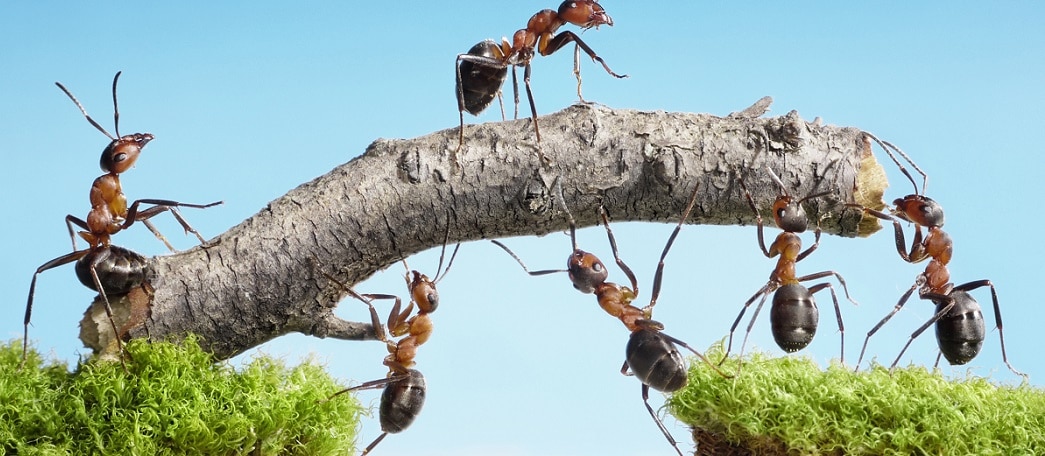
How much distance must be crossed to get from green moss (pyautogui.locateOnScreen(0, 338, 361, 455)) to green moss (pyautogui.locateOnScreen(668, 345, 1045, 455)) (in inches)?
49.3

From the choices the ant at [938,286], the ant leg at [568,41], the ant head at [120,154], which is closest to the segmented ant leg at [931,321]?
the ant at [938,286]

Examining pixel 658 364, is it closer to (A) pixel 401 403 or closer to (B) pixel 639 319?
(B) pixel 639 319

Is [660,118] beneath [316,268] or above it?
above

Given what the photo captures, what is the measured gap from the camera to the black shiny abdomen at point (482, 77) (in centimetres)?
352

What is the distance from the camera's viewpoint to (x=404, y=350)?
3.17m

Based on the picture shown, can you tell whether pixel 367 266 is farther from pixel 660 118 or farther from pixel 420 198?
pixel 660 118

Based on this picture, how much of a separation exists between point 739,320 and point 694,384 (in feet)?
0.88

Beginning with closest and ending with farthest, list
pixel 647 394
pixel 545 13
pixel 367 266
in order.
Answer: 1. pixel 647 394
2. pixel 367 266
3. pixel 545 13

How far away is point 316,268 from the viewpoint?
3078mm

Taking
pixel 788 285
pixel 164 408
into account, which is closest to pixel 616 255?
pixel 788 285

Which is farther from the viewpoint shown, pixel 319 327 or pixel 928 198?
pixel 928 198

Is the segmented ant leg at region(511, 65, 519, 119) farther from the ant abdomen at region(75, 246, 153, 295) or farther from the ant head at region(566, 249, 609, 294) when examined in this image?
the ant abdomen at region(75, 246, 153, 295)

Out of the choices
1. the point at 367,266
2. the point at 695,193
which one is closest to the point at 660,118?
the point at 695,193

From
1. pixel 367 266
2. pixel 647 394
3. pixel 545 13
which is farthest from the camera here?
pixel 545 13
